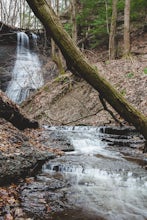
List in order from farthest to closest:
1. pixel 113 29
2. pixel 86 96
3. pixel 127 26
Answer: pixel 113 29, pixel 127 26, pixel 86 96

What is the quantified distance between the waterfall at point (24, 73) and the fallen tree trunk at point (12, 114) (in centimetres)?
944

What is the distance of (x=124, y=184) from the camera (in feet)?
20.6

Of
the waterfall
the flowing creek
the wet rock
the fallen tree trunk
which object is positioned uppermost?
the waterfall

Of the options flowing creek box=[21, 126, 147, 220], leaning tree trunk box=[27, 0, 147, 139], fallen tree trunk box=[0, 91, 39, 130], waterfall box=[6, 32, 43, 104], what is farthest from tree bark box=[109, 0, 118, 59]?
leaning tree trunk box=[27, 0, 147, 139]

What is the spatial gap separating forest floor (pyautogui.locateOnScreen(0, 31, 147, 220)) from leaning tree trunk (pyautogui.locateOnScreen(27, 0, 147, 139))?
103 inches

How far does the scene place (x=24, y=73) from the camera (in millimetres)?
24188

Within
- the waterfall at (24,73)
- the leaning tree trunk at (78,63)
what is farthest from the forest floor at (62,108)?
the waterfall at (24,73)

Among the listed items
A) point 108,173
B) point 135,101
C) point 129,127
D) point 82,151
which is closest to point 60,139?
point 82,151

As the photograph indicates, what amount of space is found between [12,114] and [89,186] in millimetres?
4271

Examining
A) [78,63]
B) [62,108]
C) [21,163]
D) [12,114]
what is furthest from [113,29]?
[78,63]

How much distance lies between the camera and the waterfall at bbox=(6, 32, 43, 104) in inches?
841

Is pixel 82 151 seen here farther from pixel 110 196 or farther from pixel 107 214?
pixel 107 214

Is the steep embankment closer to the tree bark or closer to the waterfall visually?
the tree bark

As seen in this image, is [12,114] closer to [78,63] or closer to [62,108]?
[62,108]
